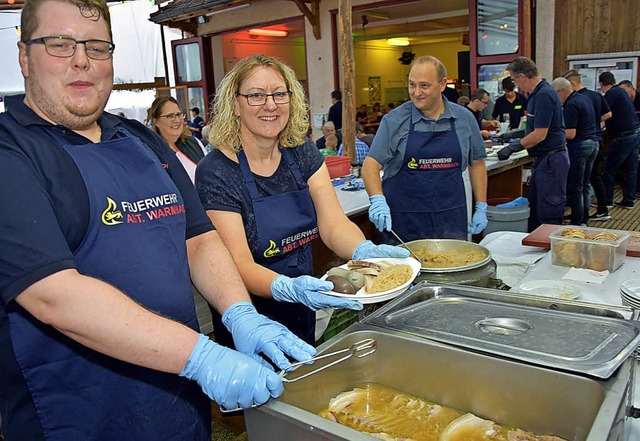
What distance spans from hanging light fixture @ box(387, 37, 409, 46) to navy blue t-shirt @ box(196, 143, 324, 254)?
15.1 meters

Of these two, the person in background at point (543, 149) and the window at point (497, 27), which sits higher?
the window at point (497, 27)

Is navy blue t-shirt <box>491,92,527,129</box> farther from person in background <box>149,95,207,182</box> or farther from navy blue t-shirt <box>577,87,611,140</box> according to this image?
person in background <box>149,95,207,182</box>

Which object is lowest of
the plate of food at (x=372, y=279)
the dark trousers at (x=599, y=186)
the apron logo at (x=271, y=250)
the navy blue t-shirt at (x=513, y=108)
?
the dark trousers at (x=599, y=186)

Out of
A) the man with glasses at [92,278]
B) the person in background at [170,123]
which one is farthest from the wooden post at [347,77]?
the man with glasses at [92,278]

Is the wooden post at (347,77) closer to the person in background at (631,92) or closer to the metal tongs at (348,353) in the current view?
the person in background at (631,92)

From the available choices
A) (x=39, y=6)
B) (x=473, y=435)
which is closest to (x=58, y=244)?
(x=39, y=6)

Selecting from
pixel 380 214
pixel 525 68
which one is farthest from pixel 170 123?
pixel 525 68

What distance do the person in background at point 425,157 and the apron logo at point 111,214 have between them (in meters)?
2.11

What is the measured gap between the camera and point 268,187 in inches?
81.7

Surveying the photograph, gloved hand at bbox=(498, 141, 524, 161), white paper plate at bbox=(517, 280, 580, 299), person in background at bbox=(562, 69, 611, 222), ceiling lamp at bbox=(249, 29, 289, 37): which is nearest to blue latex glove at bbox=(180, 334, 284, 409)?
white paper plate at bbox=(517, 280, 580, 299)

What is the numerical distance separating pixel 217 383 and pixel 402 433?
0.46 meters

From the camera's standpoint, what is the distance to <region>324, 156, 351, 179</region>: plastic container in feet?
16.9

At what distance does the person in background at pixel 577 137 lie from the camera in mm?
6105

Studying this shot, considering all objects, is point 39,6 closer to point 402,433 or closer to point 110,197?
point 110,197
